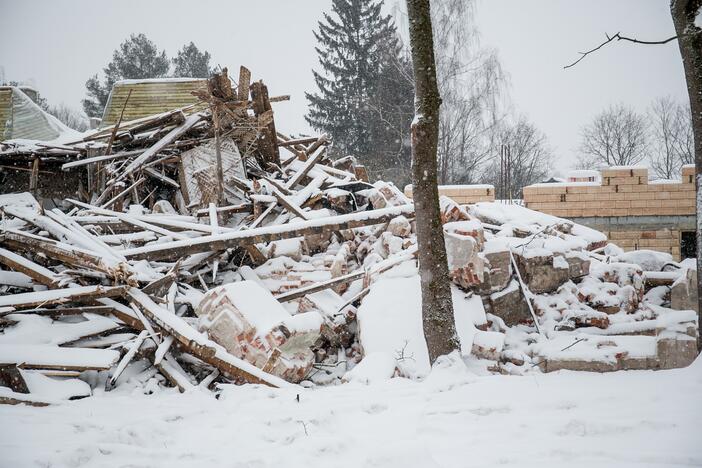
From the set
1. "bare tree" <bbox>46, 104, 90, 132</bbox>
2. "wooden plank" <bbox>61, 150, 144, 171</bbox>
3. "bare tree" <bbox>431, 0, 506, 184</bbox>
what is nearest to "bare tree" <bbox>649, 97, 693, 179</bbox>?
"bare tree" <bbox>431, 0, 506, 184</bbox>

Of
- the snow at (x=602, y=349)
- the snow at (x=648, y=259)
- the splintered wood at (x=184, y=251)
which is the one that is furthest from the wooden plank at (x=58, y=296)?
the snow at (x=648, y=259)

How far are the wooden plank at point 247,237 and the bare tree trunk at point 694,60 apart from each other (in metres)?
3.76

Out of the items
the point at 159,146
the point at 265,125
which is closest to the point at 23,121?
the point at 159,146

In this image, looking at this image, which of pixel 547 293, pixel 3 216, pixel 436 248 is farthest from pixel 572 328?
pixel 3 216

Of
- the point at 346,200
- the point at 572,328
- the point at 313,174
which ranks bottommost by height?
the point at 572,328

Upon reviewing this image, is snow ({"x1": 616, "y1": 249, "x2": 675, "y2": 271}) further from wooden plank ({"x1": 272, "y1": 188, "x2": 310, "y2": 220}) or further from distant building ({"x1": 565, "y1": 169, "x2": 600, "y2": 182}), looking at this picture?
distant building ({"x1": 565, "y1": 169, "x2": 600, "y2": 182})

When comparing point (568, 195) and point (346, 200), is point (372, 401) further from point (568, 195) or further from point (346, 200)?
point (568, 195)

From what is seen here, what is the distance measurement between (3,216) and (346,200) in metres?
4.87

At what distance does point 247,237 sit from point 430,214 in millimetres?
2654

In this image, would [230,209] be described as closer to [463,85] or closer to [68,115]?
[463,85]

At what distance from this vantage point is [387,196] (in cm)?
709

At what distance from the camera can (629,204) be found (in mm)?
10359

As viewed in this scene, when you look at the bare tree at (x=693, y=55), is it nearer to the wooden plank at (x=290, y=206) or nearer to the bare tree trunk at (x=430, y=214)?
the bare tree trunk at (x=430, y=214)

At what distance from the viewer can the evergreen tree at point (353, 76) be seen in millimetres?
25062
